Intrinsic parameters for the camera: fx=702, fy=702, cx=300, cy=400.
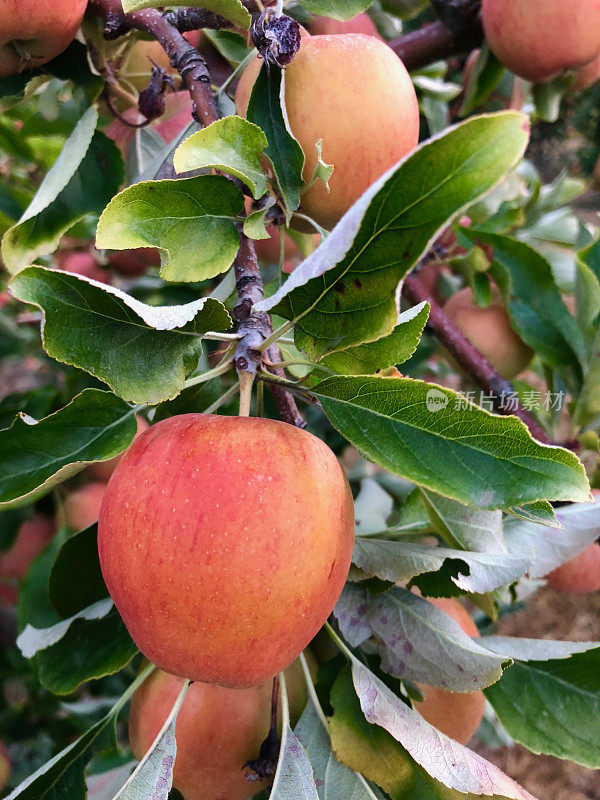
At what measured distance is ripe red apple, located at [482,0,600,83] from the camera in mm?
714

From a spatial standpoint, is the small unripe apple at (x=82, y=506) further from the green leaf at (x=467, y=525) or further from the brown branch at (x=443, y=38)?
the brown branch at (x=443, y=38)

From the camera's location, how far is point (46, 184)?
589 mm

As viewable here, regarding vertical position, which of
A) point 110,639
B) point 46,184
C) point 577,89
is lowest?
point 110,639

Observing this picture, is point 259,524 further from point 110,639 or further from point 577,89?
point 577,89

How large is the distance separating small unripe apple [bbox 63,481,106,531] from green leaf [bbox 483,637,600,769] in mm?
485

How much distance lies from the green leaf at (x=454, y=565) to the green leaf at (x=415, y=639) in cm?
4

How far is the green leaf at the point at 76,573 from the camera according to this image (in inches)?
20.5

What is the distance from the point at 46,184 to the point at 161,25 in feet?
0.52

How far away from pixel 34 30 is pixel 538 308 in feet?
2.01

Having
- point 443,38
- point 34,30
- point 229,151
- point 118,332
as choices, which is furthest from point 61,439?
point 443,38

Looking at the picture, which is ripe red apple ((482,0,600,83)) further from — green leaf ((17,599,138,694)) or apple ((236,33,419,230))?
green leaf ((17,599,138,694))

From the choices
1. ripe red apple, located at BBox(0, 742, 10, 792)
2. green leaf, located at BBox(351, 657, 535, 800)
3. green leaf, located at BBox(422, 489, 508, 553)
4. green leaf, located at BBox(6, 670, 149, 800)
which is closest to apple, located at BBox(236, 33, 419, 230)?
green leaf, located at BBox(422, 489, 508, 553)

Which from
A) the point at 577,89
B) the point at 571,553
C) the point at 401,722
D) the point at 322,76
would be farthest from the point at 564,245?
the point at 401,722

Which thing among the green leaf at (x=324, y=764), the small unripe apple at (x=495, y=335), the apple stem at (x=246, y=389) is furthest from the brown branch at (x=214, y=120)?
the small unripe apple at (x=495, y=335)
